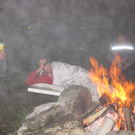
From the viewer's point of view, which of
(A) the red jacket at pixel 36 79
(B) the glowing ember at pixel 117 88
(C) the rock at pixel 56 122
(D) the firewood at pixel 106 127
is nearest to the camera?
(C) the rock at pixel 56 122

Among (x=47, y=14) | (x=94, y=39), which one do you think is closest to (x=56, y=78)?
(x=47, y=14)

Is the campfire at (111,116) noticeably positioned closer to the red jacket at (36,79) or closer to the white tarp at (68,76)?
the white tarp at (68,76)

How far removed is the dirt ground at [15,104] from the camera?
220 cm

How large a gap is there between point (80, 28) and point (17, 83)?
12.6ft

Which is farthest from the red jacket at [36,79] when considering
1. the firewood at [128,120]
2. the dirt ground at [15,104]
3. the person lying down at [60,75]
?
the firewood at [128,120]

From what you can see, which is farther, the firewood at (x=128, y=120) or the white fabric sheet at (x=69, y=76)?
the white fabric sheet at (x=69, y=76)

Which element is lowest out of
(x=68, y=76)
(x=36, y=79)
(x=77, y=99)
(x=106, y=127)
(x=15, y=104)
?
(x=15, y=104)

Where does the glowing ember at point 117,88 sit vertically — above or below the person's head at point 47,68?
below

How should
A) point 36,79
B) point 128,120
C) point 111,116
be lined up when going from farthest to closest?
point 36,79 < point 111,116 < point 128,120

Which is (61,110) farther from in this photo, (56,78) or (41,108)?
(56,78)

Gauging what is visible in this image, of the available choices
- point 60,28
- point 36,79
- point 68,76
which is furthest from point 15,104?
point 60,28

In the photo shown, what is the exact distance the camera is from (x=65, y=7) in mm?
4066

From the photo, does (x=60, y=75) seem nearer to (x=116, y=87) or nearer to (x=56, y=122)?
(x=116, y=87)

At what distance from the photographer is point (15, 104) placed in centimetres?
305
